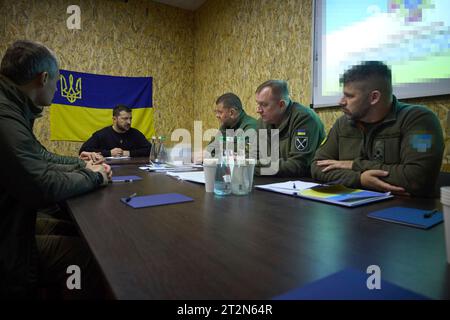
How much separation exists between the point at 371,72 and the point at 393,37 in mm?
622

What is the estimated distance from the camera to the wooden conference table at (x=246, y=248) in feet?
1.54

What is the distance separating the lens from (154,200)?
1.05 meters

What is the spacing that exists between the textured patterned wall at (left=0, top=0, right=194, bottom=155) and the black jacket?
316 centimetres

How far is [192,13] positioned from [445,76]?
12.9 ft

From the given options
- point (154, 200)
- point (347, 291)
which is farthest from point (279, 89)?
point (347, 291)

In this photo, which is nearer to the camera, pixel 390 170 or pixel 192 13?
pixel 390 170

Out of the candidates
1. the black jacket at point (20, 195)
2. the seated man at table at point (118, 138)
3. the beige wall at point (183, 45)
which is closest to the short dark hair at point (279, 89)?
the beige wall at point (183, 45)

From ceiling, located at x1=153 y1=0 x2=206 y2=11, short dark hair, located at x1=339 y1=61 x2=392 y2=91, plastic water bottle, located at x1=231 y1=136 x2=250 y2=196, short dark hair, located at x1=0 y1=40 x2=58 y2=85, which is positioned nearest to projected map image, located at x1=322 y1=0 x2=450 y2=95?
short dark hair, located at x1=339 y1=61 x2=392 y2=91

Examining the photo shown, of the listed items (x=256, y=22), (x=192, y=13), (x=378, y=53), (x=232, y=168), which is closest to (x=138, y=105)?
(x=192, y=13)

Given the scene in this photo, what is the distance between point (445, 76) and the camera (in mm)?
1733
